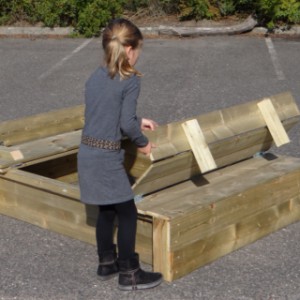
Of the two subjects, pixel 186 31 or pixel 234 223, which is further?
pixel 186 31

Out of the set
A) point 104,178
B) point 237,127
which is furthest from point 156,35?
point 104,178

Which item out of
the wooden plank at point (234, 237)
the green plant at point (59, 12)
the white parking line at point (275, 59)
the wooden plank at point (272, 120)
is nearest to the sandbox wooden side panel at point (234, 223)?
the wooden plank at point (234, 237)

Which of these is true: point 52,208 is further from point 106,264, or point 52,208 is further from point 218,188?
point 218,188

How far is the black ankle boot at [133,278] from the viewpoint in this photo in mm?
4457

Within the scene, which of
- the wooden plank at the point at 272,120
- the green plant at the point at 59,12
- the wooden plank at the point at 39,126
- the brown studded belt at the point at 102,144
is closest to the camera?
the brown studded belt at the point at 102,144

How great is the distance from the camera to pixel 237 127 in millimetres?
5332

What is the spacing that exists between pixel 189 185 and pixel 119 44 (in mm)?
1364

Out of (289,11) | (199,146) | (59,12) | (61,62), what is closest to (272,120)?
(199,146)

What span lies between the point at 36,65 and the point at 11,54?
1.18 m

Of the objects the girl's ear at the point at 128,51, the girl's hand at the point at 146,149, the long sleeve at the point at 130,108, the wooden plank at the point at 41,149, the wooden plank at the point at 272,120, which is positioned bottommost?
the wooden plank at the point at 41,149

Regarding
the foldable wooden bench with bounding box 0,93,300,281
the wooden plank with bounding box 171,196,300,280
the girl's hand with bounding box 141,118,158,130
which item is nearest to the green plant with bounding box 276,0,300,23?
the foldable wooden bench with bounding box 0,93,300,281

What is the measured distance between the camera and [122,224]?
4426 mm

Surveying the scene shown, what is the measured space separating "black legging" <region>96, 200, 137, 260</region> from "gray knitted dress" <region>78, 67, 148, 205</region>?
0.30ft

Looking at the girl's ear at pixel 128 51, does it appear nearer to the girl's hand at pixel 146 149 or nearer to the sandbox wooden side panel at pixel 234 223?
the girl's hand at pixel 146 149
